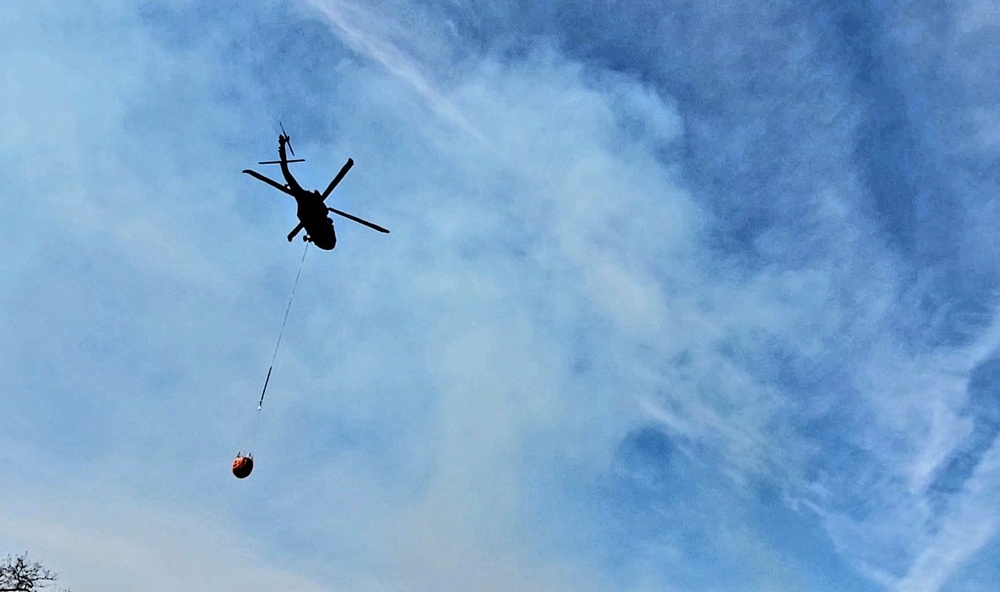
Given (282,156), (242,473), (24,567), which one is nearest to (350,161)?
(282,156)

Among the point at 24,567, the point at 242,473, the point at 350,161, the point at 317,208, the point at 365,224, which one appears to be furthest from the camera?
the point at 24,567

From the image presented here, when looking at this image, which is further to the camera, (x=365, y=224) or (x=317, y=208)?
(x=365, y=224)

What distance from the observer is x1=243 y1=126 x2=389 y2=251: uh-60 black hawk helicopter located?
2544 cm

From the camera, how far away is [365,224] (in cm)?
2939

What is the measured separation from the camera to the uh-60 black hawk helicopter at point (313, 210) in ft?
83.5

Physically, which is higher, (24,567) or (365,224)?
(365,224)

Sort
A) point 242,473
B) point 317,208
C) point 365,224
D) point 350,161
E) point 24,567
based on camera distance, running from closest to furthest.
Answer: point 242,473 → point 350,161 → point 317,208 → point 365,224 → point 24,567

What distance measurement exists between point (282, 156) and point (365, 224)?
5785 mm

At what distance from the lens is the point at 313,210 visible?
89.3 ft

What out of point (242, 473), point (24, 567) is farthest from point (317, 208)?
point (24, 567)

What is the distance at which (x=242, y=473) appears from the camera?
78.6 ft

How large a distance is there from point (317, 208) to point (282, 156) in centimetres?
322

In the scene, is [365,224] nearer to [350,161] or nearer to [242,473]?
[350,161]

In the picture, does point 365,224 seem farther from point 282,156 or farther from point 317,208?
point 282,156
